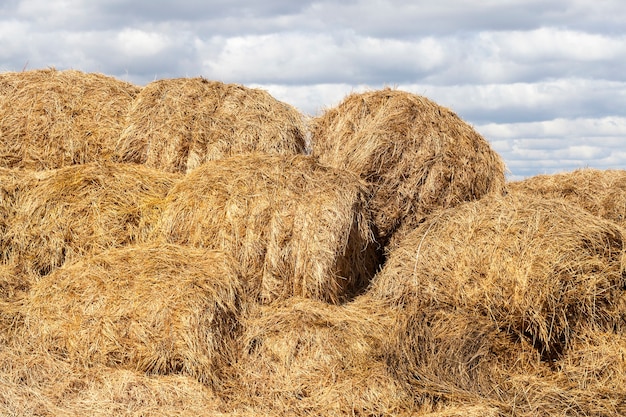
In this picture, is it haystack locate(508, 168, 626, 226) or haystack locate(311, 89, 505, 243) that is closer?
haystack locate(311, 89, 505, 243)

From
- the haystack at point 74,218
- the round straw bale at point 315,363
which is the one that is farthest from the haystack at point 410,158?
the haystack at point 74,218

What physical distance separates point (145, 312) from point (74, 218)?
1.95 meters

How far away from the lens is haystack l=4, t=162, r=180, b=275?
823cm

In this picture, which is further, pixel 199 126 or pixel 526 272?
pixel 199 126

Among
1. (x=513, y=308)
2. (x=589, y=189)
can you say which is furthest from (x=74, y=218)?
(x=589, y=189)

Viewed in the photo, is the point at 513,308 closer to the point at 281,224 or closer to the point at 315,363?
the point at 315,363

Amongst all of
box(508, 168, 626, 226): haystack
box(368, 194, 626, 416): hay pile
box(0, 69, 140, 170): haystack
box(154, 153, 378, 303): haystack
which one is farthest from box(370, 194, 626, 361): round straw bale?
box(0, 69, 140, 170): haystack

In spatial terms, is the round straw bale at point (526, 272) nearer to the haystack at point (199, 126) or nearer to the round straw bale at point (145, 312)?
the round straw bale at point (145, 312)

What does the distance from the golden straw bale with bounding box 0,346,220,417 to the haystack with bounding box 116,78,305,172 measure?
3.17 m

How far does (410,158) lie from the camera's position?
868cm

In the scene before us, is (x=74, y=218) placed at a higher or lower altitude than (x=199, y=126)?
lower

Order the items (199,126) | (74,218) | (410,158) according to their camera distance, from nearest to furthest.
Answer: (74,218), (410,158), (199,126)

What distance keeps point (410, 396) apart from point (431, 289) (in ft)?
4.47

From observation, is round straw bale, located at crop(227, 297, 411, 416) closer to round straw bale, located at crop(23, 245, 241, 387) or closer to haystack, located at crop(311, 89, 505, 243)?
round straw bale, located at crop(23, 245, 241, 387)
